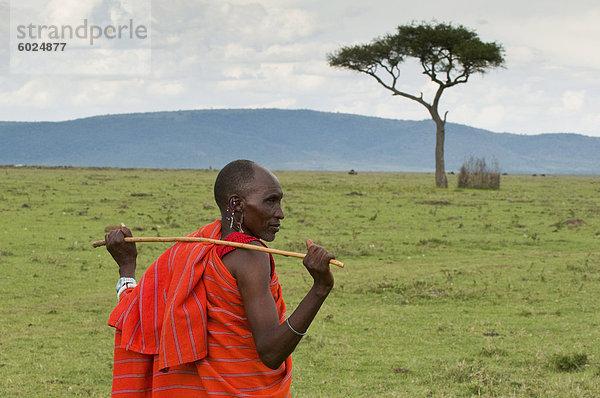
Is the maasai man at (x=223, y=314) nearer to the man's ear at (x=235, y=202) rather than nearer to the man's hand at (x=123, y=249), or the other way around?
the man's ear at (x=235, y=202)

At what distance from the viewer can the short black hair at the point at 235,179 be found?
288cm

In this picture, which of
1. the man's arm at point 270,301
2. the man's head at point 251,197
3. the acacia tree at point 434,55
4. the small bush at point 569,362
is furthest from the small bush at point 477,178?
the man's arm at point 270,301

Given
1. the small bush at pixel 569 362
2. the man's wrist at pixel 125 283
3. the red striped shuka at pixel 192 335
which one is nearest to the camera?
the red striped shuka at pixel 192 335

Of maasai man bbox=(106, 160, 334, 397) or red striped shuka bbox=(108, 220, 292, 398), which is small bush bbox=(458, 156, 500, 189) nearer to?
maasai man bbox=(106, 160, 334, 397)

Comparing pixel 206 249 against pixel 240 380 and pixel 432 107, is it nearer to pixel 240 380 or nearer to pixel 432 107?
pixel 240 380

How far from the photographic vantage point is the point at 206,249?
2777 mm

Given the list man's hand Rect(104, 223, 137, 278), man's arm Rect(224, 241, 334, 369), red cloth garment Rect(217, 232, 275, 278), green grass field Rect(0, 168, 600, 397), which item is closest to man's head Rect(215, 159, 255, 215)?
red cloth garment Rect(217, 232, 275, 278)

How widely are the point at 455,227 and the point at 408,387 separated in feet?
40.6

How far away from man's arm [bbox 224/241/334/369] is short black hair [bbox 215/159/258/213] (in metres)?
0.28

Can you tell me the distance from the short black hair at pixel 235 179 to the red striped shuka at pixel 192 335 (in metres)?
0.18

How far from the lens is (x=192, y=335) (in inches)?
106

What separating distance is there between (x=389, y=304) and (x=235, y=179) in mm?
6746

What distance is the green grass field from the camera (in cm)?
630

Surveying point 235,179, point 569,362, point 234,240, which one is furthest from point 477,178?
point 234,240
